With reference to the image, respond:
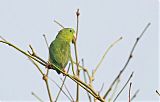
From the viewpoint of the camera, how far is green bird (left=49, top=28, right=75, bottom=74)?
5.95 feet

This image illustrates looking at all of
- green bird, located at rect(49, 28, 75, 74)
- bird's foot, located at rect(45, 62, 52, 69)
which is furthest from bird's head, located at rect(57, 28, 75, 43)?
bird's foot, located at rect(45, 62, 52, 69)

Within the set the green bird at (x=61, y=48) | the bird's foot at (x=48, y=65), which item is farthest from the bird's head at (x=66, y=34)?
the bird's foot at (x=48, y=65)

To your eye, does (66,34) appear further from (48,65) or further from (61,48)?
(48,65)

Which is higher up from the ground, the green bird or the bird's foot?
the green bird

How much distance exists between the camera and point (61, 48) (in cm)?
185

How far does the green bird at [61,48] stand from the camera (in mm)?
1813

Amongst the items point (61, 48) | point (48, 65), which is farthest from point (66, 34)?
point (48, 65)

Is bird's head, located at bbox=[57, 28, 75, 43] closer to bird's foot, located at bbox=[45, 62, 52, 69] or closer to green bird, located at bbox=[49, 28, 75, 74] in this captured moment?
green bird, located at bbox=[49, 28, 75, 74]

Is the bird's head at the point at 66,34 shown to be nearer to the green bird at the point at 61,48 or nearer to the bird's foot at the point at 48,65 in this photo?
the green bird at the point at 61,48

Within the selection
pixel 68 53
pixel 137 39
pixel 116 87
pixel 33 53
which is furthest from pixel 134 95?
pixel 33 53

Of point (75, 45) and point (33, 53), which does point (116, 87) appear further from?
point (33, 53)

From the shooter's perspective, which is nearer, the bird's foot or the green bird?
the bird's foot

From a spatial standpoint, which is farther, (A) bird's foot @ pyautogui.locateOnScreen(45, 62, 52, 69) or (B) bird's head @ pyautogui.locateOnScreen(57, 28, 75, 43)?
(B) bird's head @ pyautogui.locateOnScreen(57, 28, 75, 43)

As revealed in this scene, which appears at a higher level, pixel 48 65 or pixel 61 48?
pixel 61 48
